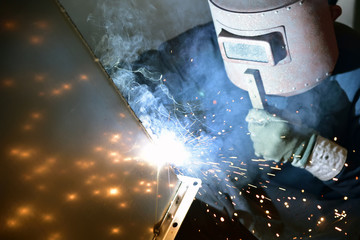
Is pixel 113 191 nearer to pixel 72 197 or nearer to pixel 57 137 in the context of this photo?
pixel 72 197

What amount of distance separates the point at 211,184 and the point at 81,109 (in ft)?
5.36

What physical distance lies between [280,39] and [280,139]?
868mm

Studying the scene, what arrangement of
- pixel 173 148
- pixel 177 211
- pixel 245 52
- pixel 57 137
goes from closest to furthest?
pixel 57 137, pixel 177 211, pixel 245 52, pixel 173 148

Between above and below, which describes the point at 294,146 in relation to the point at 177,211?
below

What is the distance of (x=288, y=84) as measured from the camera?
1675 millimetres

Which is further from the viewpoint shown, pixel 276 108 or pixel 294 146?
pixel 276 108

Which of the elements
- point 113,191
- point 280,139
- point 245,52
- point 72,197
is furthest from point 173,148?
point 72,197

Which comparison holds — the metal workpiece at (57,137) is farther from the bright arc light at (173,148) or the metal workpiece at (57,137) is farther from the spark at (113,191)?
the bright arc light at (173,148)

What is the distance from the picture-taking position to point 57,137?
2.63ft

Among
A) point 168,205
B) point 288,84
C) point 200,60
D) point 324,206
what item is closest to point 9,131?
point 168,205

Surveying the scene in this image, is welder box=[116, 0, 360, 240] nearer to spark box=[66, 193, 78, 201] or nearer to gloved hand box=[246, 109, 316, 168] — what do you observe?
gloved hand box=[246, 109, 316, 168]

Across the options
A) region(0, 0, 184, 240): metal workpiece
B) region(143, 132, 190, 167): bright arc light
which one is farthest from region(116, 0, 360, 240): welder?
region(0, 0, 184, 240): metal workpiece

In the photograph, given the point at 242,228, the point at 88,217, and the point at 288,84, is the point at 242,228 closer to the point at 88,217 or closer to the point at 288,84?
the point at 288,84

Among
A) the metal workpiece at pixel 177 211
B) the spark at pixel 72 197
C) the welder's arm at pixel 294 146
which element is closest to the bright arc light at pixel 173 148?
the metal workpiece at pixel 177 211
